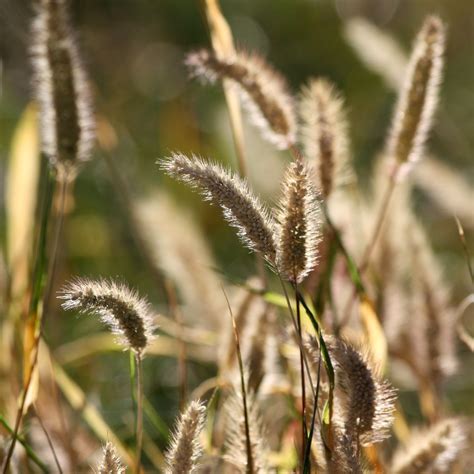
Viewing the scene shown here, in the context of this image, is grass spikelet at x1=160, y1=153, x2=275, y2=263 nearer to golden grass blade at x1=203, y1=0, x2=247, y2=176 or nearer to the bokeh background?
golden grass blade at x1=203, y1=0, x2=247, y2=176

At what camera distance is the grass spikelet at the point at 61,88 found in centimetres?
82

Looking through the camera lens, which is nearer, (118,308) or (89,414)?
(118,308)

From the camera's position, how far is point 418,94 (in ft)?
2.71

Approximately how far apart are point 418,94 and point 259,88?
163 millimetres

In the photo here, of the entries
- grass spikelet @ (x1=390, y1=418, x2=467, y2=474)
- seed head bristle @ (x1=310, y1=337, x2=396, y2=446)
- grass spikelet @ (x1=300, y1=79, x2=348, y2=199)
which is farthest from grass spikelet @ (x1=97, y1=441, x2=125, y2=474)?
grass spikelet @ (x1=300, y1=79, x2=348, y2=199)

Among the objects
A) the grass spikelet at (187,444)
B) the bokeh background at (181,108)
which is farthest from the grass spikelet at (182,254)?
the grass spikelet at (187,444)

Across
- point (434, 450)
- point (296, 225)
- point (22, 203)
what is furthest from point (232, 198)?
point (22, 203)

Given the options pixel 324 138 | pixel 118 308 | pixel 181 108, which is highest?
pixel 181 108

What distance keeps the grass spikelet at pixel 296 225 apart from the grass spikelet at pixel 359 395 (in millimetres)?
64

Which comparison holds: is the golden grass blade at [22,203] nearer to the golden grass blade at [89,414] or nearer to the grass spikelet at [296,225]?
the golden grass blade at [89,414]

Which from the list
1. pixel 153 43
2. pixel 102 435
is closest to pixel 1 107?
pixel 153 43

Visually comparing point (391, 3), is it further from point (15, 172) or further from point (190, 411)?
point (190, 411)

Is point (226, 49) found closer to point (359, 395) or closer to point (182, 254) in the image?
point (182, 254)

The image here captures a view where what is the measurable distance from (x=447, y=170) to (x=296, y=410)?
0.64 metres
